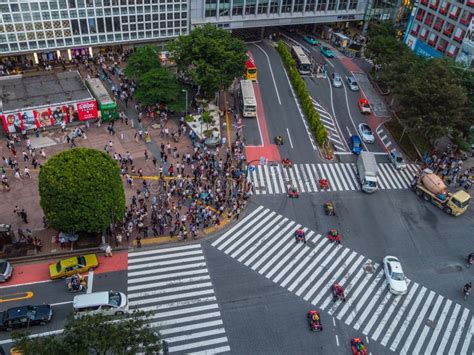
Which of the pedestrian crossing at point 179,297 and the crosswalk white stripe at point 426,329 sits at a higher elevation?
the pedestrian crossing at point 179,297

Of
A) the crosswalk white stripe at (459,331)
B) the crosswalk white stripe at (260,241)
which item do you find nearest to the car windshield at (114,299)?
the crosswalk white stripe at (260,241)

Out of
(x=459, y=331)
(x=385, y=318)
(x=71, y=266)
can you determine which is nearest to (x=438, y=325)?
(x=459, y=331)

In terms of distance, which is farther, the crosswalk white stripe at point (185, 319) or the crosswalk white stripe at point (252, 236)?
the crosswalk white stripe at point (252, 236)

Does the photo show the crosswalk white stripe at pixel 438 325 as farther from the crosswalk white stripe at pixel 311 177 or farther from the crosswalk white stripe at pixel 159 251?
the crosswalk white stripe at pixel 159 251

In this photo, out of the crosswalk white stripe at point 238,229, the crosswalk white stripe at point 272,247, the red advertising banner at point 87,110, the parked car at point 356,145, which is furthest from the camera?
the parked car at point 356,145

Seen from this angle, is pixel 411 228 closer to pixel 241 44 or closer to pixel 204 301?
pixel 204 301

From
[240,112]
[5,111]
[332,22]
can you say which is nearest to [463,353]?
[240,112]
